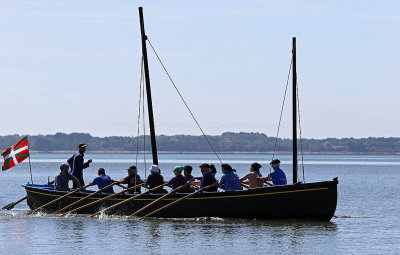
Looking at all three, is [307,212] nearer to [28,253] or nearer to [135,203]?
[135,203]

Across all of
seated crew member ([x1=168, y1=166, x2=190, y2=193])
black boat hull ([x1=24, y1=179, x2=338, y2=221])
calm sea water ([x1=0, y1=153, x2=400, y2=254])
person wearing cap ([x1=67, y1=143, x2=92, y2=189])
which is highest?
person wearing cap ([x1=67, y1=143, x2=92, y2=189])

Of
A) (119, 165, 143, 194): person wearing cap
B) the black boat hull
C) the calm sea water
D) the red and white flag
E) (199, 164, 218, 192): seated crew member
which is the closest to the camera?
the calm sea water

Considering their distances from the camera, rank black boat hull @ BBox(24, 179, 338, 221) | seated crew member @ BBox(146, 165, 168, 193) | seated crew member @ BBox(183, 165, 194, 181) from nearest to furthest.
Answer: black boat hull @ BBox(24, 179, 338, 221), seated crew member @ BBox(183, 165, 194, 181), seated crew member @ BBox(146, 165, 168, 193)

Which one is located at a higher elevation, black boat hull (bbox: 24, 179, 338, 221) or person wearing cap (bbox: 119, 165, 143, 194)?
person wearing cap (bbox: 119, 165, 143, 194)

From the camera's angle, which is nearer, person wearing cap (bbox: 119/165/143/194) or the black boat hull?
the black boat hull

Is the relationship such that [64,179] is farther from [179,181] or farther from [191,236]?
[191,236]

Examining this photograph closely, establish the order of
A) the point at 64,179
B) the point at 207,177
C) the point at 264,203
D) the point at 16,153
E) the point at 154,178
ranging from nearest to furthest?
the point at 264,203
the point at 207,177
the point at 154,178
the point at 64,179
the point at 16,153

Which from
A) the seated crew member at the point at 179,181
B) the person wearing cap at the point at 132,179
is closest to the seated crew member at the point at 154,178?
the person wearing cap at the point at 132,179

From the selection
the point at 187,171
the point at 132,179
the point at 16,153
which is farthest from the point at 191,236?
the point at 16,153

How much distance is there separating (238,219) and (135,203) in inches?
159

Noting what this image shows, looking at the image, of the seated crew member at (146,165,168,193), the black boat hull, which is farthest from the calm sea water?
the seated crew member at (146,165,168,193)

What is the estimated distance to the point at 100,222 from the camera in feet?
93.1

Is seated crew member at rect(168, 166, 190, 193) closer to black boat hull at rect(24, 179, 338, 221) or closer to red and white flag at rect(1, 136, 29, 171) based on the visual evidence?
black boat hull at rect(24, 179, 338, 221)

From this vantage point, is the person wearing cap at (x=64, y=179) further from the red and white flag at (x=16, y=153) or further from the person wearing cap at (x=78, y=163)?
the red and white flag at (x=16, y=153)
